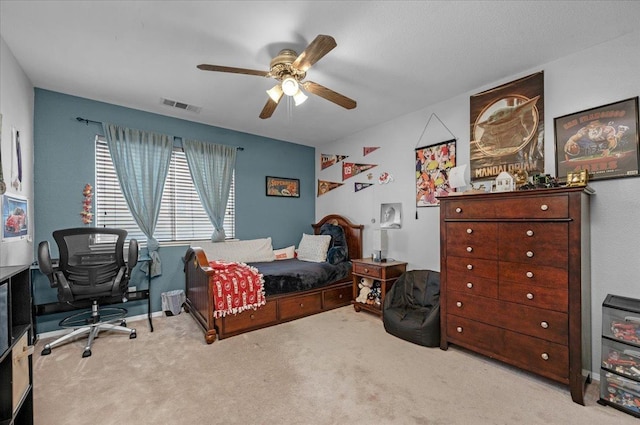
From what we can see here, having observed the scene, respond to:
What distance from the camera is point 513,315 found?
223 cm

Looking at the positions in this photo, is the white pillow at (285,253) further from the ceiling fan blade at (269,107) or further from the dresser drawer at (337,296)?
the ceiling fan blade at (269,107)

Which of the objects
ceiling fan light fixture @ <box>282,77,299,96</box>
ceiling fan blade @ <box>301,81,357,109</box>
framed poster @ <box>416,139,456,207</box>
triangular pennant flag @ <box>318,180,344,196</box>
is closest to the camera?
ceiling fan light fixture @ <box>282,77,299,96</box>

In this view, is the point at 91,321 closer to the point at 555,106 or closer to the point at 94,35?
the point at 94,35

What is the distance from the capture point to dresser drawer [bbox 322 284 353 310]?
3.70m

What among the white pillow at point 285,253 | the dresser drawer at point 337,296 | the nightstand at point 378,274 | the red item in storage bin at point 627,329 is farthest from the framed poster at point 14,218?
the red item in storage bin at point 627,329

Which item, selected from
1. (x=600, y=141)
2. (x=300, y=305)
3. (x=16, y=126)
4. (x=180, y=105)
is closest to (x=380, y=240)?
(x=300, y=305)

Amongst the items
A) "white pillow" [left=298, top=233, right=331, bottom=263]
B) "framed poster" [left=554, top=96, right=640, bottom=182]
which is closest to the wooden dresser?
"framed poster" [left=554, top=96, right=640, bottom=182]

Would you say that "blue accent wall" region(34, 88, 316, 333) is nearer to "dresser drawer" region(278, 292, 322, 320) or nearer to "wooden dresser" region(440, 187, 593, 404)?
"dresser drawer" region(278, 292, 322, 320)

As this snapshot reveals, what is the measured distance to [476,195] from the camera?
245cm

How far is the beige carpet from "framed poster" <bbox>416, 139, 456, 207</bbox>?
1.67 m

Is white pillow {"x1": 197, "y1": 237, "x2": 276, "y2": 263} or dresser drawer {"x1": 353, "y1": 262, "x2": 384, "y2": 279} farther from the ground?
white pillow {"x1": 197, "y1": 237, "x2": 276, "y2": 263}

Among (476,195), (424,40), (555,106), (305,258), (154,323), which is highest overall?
(424,40)

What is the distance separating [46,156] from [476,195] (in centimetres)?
433

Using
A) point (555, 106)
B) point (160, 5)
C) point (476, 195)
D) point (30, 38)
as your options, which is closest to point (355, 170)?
point (476, 195)
